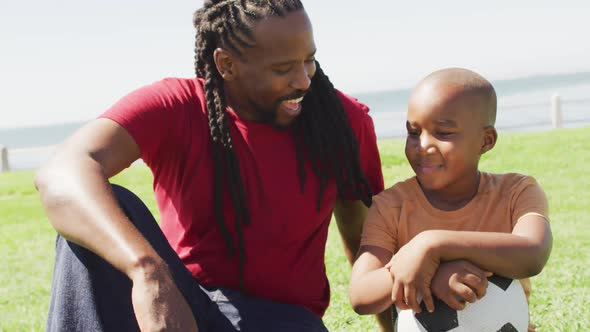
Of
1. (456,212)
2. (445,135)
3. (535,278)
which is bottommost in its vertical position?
(535,278)

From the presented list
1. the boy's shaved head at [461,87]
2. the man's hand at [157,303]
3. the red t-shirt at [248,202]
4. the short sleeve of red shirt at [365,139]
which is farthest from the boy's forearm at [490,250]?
the man's hand at [157,303]

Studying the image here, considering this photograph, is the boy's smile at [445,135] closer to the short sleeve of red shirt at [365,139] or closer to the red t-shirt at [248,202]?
the short sleeve of red shirt at [365,139]

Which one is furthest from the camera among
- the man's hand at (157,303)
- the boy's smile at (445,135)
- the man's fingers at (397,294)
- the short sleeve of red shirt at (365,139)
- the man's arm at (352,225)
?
the man's arm at (352,225)

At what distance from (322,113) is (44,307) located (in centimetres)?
318

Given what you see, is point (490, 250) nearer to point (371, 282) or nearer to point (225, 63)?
point (371, 282)

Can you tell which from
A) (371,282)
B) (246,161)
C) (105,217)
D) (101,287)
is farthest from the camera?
(246,161)

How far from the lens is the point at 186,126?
10.2 ft

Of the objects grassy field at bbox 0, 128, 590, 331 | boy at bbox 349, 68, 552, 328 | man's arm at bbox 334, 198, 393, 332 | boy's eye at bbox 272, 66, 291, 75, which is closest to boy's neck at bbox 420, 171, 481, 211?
boy at bbox 349, 68, 552, 328

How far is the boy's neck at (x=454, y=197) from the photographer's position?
317 centimetres

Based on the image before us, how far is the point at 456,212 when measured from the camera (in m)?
3.10

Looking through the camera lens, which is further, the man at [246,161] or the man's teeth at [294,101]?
the man's teeth at [294,101]

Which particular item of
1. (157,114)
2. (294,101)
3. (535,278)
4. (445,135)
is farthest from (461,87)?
(535,278)

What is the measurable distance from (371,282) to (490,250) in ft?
1.40

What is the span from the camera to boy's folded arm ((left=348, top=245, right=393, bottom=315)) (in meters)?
2.87
